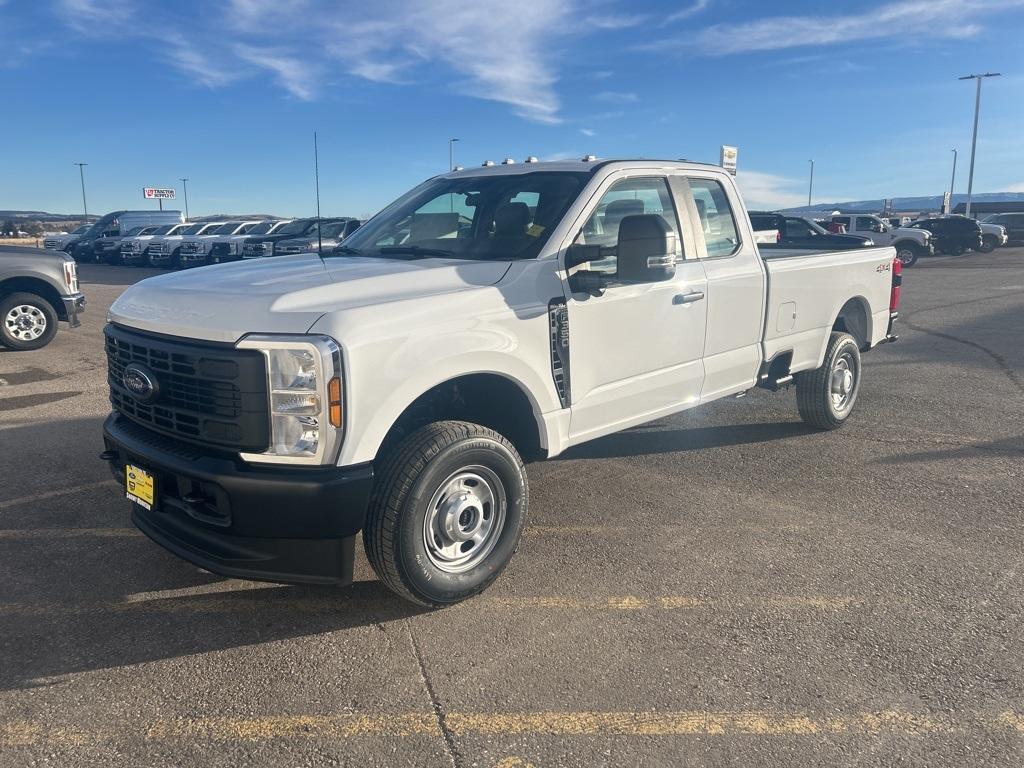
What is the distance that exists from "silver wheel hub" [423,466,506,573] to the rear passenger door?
6.13 ft

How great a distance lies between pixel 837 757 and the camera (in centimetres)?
271

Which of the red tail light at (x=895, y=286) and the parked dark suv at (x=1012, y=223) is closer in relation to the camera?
the red tail light at (x=895, y=286)

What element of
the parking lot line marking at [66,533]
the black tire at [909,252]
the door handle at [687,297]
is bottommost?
the parking lot line marking at [66,533]

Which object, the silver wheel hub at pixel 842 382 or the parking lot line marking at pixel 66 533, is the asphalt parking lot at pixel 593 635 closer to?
the parking lot line marking at pixel 66 533

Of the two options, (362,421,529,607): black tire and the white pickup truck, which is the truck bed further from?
(362,421,529,607): black tire

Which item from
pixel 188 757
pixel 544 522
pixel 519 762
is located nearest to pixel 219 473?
pixel 188 757

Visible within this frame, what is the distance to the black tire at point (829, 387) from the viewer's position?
639 cm

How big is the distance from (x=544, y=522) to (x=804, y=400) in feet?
9.29

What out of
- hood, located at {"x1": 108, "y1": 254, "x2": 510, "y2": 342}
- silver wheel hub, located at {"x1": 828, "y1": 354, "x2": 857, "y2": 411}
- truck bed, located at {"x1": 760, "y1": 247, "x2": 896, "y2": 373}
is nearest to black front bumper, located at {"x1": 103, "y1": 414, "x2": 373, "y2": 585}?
hood, located at {"x1": 108, "y1": 254, "x2": 510, "y2": 342}

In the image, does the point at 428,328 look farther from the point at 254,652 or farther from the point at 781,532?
the point at 781,532

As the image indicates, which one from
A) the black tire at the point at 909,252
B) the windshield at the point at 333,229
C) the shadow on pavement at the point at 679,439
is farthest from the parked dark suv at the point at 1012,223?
→ the shadow on pavement at the point at 679,439

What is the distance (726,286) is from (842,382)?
85.2 inches

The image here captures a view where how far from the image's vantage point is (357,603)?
3.80 m

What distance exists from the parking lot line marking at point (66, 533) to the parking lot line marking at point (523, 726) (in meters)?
1.71
